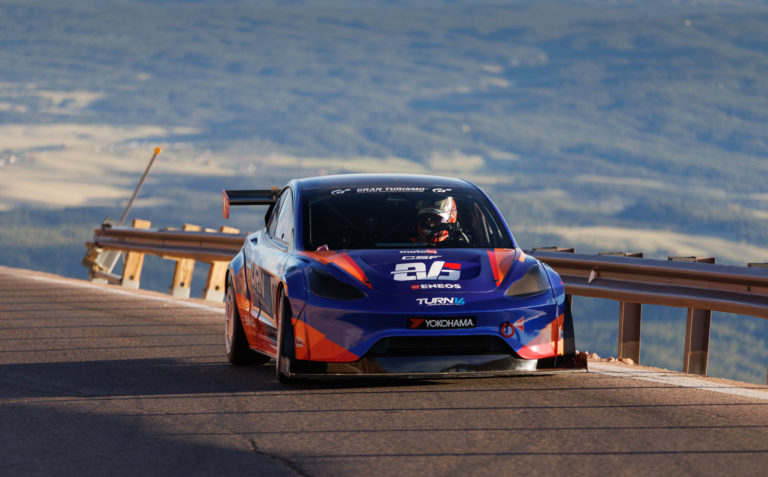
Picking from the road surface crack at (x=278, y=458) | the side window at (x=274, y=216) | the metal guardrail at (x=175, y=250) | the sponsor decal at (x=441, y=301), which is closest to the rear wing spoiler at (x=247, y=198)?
the side window at (x=274, y=216)

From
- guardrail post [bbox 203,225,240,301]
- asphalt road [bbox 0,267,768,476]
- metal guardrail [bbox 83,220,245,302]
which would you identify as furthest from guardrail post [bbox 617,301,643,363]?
guardrail post [bbox 203,225,240,301]

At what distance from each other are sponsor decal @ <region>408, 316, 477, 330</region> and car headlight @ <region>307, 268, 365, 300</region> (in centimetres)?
35

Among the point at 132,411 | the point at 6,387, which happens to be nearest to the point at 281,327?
the point at 132,411

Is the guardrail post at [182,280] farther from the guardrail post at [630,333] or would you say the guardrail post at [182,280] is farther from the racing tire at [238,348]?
the guardrail post at [630,333]

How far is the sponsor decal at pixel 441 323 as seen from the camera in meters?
7.80

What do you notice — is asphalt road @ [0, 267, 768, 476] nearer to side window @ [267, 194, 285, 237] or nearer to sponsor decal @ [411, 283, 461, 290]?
sponsor decal @ [411, 283, 461, 290]

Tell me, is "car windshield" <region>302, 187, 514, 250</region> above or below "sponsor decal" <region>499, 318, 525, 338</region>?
above

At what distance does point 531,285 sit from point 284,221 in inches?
82.0

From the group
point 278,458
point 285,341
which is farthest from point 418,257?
point 278,458

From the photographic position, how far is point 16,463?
621cm

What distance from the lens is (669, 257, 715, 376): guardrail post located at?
1016cm

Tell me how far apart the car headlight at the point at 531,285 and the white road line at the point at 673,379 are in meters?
1.13

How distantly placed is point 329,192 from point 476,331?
6.24 feet

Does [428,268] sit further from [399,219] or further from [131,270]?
[131,270]
